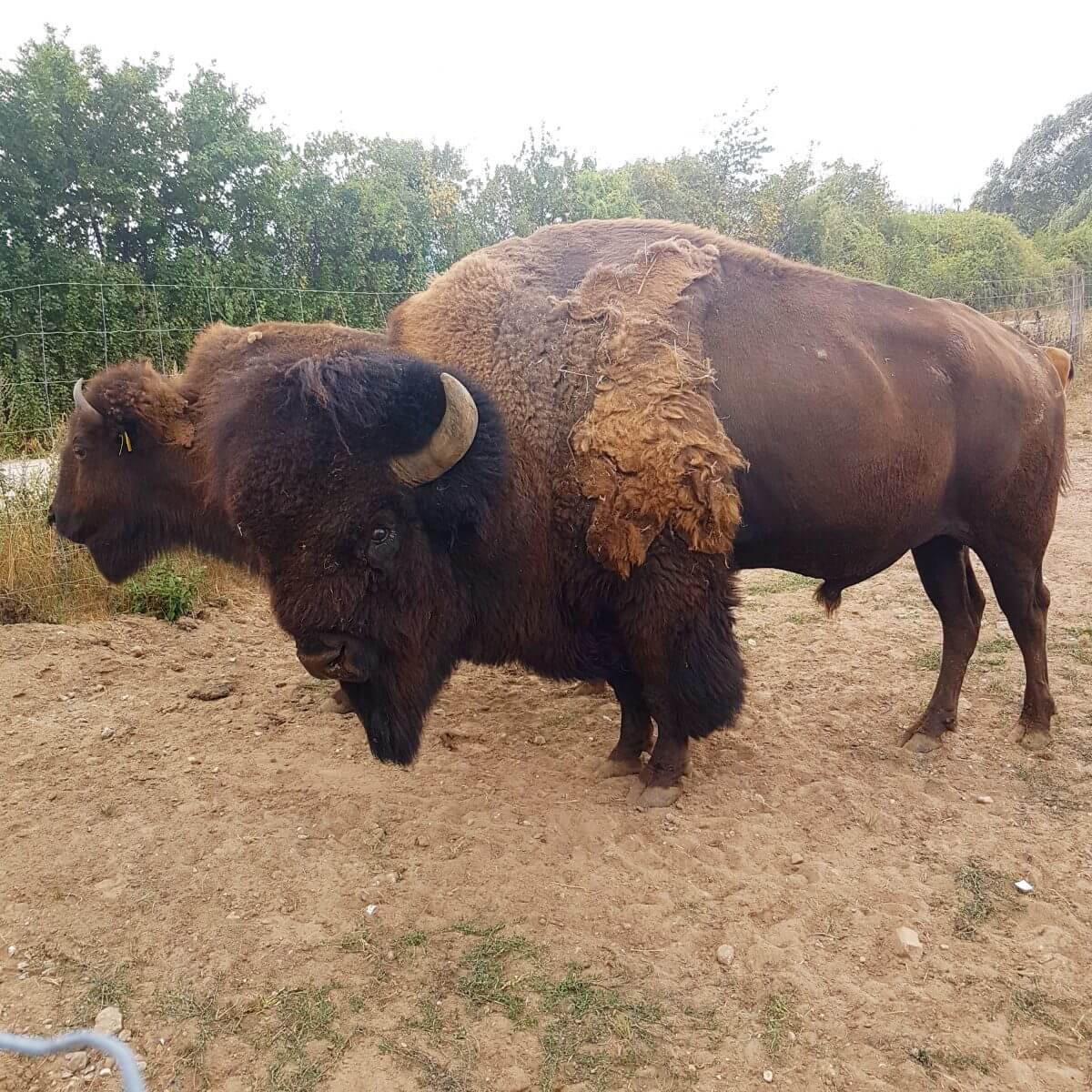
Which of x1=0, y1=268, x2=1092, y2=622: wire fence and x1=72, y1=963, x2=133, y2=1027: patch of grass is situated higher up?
x1=0, y1=268, x2=1092, y2=622: wire fence

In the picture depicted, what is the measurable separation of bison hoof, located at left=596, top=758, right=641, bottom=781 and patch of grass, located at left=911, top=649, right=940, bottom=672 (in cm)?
230

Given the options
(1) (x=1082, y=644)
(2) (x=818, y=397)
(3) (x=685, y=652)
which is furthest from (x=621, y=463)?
(1) (x=1082, y=644)

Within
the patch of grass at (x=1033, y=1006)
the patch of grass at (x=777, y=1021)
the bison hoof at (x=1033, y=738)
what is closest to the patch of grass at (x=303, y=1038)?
the patch of grass at (x=777, y=1021)

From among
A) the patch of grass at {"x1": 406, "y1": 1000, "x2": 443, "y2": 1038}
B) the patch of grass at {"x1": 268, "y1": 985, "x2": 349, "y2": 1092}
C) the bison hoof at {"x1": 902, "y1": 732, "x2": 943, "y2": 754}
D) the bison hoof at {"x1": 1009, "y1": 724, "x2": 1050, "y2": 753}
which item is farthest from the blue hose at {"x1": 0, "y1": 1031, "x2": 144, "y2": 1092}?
the bison hoof at {"x1": 1009, "y1": 724, "x2": 1050, "y2": 753}

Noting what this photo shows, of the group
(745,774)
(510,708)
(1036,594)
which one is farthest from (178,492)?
(1036,594)

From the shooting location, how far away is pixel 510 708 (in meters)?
4.88

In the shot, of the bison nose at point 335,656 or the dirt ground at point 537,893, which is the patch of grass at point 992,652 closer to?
the dirt ground at point 537,893

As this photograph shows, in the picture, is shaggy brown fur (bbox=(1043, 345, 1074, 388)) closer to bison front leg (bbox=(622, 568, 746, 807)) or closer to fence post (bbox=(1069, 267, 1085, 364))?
bison front leg (bbox=(622, 568, 746, 807))

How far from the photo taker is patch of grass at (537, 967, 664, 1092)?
226 centimetres

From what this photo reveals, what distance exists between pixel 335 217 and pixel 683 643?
11591mm

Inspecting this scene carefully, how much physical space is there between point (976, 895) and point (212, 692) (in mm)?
4216

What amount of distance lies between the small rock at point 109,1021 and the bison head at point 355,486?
3.97 ft

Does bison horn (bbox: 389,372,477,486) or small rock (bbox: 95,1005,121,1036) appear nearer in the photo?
small rock (bbox: 95,1005,121,1036)

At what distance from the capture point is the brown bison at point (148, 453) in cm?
383
